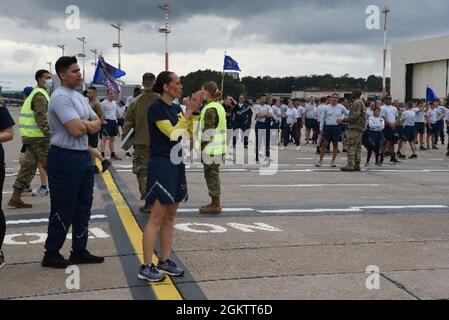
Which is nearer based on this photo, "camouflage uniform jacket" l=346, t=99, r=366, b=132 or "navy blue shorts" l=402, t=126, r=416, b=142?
"camouflage uniform jacket" l=346, t=99, r=366, b=132

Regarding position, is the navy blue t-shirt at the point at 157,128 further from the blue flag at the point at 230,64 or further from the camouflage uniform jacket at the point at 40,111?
the blue flag at the point at 230,64

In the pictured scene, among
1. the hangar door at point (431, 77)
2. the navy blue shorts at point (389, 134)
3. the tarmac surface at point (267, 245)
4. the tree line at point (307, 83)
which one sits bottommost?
the tarmac surface at point (267, 245)

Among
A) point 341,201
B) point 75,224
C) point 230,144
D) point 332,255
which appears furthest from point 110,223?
point 230,144

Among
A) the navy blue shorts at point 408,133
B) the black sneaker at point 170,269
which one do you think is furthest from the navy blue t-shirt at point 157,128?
the navy blue shorts at point 408,133

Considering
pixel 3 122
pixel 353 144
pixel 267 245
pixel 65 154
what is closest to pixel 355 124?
pixel 353 144

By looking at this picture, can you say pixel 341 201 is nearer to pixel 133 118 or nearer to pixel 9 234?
pixel 133 118

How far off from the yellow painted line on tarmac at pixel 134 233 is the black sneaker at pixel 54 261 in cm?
72

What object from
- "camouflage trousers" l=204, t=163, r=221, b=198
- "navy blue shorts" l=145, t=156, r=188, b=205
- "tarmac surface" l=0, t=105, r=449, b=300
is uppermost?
"navy blue shorts" l=145, t=156, r=188, b=205

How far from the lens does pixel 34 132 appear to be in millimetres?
8570

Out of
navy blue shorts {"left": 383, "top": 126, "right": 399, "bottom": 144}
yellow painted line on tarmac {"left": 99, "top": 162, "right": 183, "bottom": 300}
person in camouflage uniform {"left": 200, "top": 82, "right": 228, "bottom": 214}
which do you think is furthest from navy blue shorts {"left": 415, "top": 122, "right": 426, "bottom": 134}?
person in camouflage uniform {"left": 200, "top": 82, "right": 228, "bottom": 214}

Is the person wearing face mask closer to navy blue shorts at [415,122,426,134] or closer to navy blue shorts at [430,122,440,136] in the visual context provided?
navy blue shorts at [415,122,426,134]

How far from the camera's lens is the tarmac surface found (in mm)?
4820

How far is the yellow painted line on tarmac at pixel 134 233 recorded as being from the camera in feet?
15.4

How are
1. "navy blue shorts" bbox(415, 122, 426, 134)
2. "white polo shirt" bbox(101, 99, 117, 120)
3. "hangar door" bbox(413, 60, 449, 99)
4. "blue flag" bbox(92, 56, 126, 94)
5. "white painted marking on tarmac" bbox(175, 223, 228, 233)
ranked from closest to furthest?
"white painted marking on tarmac" bbox(175, 223, 228, 233)
"white polo shirt" bbox(101, 99, 117, 120)
"blue flag" bbox(92, 56, 126, 94)
"navy blue shorts" bbox(415, 122, 426, 134)
"hangar door" bbox(413, 60, 449, 99)
